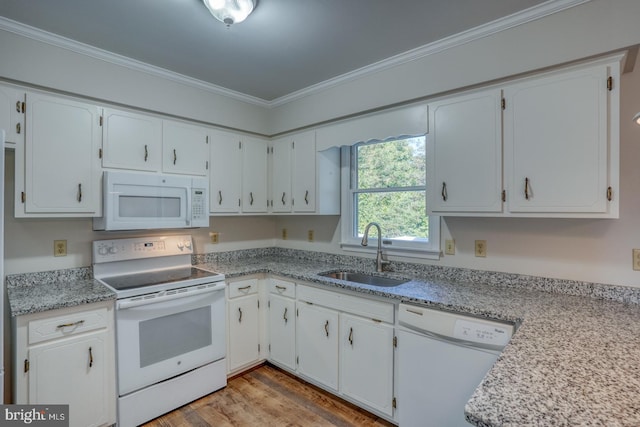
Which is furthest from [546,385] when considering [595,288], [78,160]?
[78,160]

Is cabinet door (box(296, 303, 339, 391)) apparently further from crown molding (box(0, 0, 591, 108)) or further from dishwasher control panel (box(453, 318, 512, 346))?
crown molding (box(0, 0, 591, 108))

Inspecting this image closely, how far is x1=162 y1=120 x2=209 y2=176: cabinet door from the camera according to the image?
261 cm

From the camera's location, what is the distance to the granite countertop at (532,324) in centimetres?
83

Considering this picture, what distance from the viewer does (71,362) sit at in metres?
1.86

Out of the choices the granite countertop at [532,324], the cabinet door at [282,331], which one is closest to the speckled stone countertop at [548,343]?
the granite countertop at [532,324]

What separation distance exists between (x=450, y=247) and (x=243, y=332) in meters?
1.80

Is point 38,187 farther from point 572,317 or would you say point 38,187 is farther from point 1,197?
point 572,317

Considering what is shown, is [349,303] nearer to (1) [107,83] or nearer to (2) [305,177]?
(2) [305,177]

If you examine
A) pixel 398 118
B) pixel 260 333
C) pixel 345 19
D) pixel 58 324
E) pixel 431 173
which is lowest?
pixel 260 333

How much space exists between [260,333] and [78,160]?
1909 millimetres

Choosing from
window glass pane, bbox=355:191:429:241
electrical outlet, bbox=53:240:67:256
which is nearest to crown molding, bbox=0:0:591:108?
window glass pane, bbox=355:191:429:241

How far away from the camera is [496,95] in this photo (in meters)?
1.93

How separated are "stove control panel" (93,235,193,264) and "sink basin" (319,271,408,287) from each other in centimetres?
127

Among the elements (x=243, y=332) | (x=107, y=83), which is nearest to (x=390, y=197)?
(x=243, y=332)
